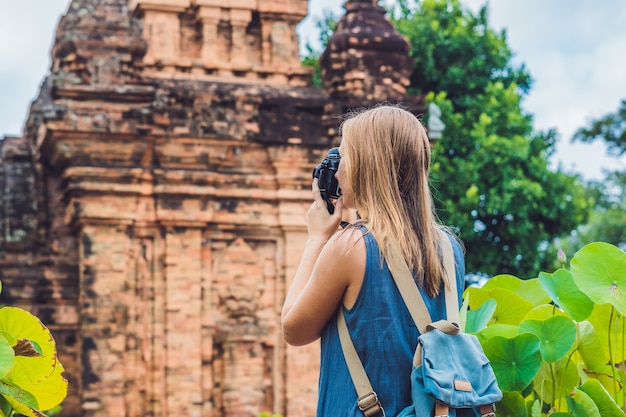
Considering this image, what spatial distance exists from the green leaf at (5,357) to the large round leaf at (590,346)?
1.86 meters

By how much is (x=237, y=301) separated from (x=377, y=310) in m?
7.99

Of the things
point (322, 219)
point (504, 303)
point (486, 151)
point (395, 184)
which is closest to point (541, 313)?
point (504, 303)

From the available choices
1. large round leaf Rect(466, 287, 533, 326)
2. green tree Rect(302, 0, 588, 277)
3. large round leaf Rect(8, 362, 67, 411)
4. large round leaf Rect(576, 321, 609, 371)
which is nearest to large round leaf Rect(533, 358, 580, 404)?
large round leaf Rect(576, 321, 609, 371)

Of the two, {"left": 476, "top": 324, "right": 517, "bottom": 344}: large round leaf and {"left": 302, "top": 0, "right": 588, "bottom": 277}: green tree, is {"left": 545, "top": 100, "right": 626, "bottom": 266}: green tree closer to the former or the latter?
{"left": 302, "top": 0, "right": 588, "bottom": 277}: green tree

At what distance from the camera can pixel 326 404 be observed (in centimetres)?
306

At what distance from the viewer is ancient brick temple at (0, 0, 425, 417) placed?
10.5 m

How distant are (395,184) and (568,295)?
1.19m

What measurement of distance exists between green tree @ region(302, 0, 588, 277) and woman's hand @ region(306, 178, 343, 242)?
39.7 ft

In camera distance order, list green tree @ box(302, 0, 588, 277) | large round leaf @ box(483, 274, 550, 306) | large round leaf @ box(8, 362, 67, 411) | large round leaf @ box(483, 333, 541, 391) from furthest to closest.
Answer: green tree @ box(302, 0, 588, 277)
large round leaf @ box(483, 274, 550, 306)
large round leaf @ box(483, 333, 541, 391)
large round leaf @ box(8, 362, 67, 411)

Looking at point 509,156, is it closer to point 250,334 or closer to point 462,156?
point 462,156

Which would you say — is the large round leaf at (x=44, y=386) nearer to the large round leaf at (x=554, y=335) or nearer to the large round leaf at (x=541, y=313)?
the large round leaf at (x=554, y=335)

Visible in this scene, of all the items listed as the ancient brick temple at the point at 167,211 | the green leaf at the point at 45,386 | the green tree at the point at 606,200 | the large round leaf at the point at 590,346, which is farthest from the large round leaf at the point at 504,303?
the green tree at the point at 606,200

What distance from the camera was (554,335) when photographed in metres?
3.87

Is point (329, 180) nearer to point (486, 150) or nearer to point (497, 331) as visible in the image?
point (497, 331)
